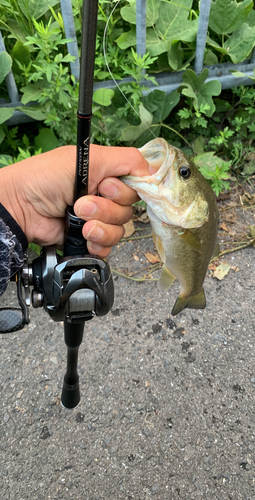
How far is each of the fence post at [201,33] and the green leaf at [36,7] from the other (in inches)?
40.1

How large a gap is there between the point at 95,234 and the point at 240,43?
Result: 7.90 feet

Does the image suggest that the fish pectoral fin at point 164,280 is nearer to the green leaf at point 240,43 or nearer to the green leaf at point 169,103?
the green leaf at point 169,103

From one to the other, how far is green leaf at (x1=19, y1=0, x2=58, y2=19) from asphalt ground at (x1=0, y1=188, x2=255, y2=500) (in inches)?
72.0

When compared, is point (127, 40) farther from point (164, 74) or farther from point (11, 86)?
point (11, 86)

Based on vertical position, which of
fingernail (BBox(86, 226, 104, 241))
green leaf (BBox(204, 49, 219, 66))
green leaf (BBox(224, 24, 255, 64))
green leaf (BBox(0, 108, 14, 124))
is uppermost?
green leaf (BBox(224, 24, 255, 64))

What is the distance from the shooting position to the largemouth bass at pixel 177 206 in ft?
4.01

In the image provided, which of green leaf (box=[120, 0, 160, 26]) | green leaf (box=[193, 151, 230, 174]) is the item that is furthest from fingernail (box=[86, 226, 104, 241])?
green leaf (box=[120, 0, 160, 26])

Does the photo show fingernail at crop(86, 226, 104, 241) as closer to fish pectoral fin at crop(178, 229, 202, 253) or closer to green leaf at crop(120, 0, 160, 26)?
fish pectoral fin at crop(178, 229, 202, 253)

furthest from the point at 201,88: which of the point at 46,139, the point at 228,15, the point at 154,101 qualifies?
the point at 46,139

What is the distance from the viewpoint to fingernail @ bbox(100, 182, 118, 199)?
1.24m

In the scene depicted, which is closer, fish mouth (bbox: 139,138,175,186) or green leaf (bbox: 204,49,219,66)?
fish mouth (bbox: 139,138,175,186)

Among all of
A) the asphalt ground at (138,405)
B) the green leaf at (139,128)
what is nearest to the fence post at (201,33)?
the green leaf at (139,128)

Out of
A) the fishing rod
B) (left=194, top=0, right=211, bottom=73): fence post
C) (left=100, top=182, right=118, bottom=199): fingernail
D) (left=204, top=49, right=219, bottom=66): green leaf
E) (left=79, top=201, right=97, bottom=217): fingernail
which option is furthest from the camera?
(left=204, top=49, right=219, bottom=66): green leaf

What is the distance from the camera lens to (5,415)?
1824mm
